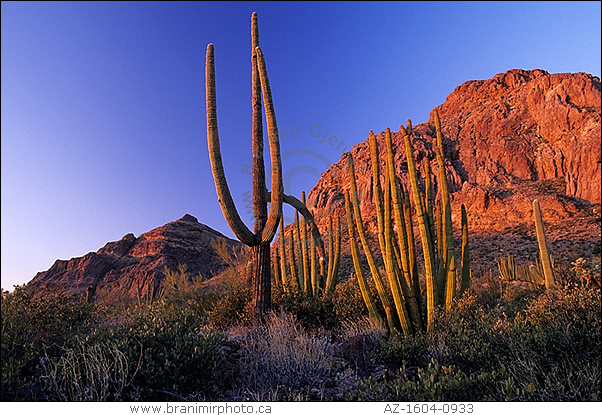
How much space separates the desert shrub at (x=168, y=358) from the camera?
3.91 metres

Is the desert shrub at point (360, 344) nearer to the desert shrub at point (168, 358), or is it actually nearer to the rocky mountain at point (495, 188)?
the desert shrub at point (168, 358)

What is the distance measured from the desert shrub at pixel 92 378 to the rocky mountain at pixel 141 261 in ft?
127

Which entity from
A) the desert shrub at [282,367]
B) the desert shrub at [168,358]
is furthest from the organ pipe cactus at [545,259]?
the desert shrub at [168,358]

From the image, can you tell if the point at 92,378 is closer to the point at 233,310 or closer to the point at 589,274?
the point at 233,310

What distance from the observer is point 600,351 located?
4.41 metres

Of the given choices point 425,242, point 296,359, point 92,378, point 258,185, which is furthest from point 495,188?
point 92,378

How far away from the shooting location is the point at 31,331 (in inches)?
203

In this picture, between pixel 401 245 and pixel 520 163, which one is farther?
pixel 520 163

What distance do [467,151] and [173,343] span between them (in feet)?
231

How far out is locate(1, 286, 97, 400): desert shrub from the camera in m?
4.00

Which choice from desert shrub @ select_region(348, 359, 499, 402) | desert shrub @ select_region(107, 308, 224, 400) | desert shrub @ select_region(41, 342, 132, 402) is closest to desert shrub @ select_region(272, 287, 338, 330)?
desert shrub @ select_region(107, 308, 224, 400)

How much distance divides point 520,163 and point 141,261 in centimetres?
5940

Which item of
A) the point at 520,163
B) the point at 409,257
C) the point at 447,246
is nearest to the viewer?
the point at 447,246

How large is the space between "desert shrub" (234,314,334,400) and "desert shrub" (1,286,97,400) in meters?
2.04
